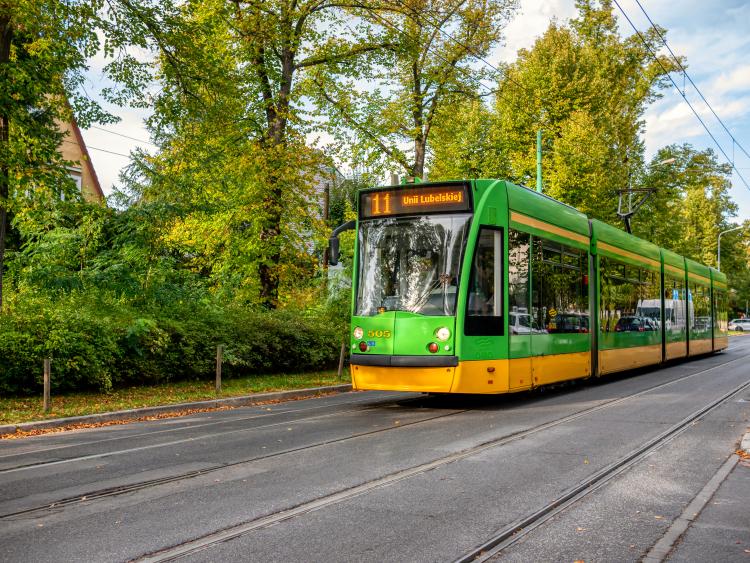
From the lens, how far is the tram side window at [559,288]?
13570 millimetres

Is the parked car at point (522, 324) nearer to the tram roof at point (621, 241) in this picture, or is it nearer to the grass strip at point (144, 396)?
the tram roof at point (621, 241)

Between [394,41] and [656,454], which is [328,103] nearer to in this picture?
[394,41]

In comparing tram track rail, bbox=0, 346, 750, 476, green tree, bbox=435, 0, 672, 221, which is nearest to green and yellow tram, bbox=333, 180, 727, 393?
tram track rail, bbox=0, 346, 750, 476

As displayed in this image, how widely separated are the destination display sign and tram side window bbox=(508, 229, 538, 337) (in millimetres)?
1151

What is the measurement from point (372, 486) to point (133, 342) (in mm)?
9421

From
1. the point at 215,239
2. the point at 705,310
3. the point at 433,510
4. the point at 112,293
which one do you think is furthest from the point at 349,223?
the point at 705,310

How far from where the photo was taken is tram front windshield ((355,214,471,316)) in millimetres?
11812

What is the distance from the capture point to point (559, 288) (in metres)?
14.6

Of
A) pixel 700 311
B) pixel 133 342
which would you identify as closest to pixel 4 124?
pixel 133 342

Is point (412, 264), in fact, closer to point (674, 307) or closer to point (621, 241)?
point (621, 241)

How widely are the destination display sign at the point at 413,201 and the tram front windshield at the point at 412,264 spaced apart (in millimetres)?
131

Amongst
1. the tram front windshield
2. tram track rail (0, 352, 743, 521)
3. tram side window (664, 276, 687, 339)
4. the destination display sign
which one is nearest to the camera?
tram track rail (0, 352, 743, 521)

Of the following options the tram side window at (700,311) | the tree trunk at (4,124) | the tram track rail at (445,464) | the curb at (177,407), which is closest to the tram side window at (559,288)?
the tram track rail at (445,464)

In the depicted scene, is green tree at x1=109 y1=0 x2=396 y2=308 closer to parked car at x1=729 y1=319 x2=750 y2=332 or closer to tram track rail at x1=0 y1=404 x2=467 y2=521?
tram track rail at x1=0 y1=404 x2=467 y2=521
